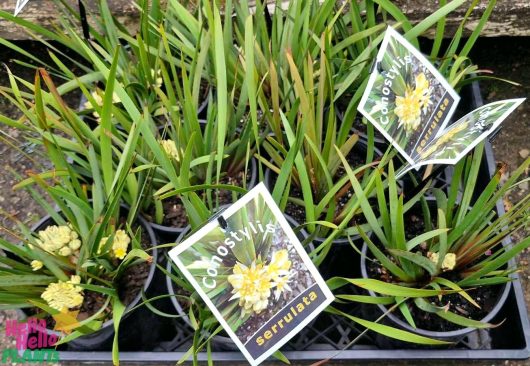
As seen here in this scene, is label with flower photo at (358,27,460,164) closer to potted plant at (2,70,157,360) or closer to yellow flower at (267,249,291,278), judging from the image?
yellow flower at (267,249,291,278)

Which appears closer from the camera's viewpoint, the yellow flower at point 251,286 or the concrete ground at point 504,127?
the yellow flower at point 251,286

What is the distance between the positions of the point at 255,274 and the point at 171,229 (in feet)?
0.91

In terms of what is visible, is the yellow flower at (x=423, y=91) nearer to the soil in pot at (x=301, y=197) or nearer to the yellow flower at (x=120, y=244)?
the soil in pot at (x=301, y=197)

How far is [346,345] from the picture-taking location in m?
0.82

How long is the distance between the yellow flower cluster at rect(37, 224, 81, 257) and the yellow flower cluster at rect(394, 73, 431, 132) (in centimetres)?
54

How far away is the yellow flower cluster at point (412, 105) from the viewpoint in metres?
0.80

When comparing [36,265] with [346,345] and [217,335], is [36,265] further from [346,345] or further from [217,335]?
[346,345]

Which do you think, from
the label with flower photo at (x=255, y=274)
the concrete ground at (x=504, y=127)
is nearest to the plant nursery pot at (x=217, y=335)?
the label with flower photo at (x=255, y=274)

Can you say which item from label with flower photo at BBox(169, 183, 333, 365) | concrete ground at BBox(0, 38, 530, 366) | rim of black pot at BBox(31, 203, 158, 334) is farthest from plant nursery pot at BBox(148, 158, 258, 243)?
concrete ground at BBox(0, 38, 530, 366)

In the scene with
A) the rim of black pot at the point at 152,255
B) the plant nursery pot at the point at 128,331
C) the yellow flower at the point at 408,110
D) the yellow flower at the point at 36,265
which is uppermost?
the yellow flower at the point at 408,110

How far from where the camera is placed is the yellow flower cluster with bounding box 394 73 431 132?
798mm

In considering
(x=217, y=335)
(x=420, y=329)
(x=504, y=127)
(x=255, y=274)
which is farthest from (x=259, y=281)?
(x=504, y=127)

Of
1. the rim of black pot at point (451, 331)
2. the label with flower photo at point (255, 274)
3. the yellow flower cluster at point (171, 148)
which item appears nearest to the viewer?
the label with flower photo at point (255, 274)

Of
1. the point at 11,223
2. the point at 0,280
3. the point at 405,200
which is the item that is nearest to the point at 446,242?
the point at 405,200
